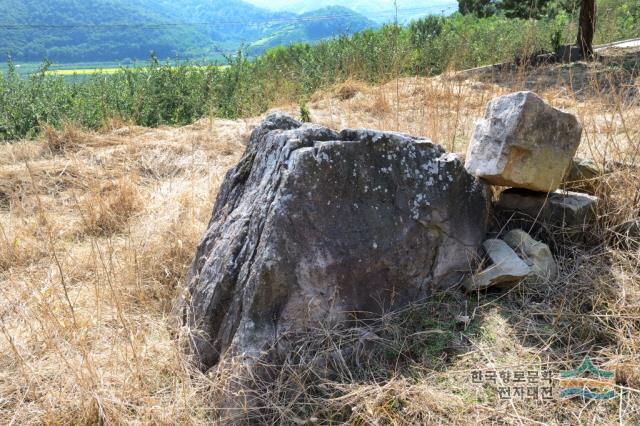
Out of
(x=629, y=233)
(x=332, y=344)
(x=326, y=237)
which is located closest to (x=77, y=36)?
(x=326, y=237)

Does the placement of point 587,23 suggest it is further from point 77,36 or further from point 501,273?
point 77,36

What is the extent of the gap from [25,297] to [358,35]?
35.3 feet

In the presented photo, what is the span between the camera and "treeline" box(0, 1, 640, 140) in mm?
7379

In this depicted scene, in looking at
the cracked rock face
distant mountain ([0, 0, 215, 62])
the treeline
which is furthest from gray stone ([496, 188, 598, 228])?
distant mountain ([0, 0, 215, 62])

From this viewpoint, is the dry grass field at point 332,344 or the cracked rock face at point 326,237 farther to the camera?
the cracked rock face at point 326,237

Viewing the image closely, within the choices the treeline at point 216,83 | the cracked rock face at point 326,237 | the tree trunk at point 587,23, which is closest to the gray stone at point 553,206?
the cracked rock face at point 326,237

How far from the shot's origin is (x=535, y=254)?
2898 mm

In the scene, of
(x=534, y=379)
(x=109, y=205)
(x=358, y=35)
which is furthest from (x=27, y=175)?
(x=358, y=35)

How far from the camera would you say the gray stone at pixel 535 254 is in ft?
9.39

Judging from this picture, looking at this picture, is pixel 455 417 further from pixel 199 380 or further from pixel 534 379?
pixel 199 380

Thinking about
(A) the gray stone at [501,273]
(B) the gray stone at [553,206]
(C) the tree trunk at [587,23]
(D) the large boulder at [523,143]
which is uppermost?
(C) the tree trunk at [587,23]

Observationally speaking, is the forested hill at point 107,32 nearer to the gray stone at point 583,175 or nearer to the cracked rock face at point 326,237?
the gray stone at point 583,175

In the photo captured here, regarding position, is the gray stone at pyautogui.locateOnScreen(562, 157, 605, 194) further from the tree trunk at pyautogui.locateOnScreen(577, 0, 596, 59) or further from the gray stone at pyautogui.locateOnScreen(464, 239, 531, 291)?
the tree trunk at pyautogui.locateOnScreen(577, 0, 596, 59)

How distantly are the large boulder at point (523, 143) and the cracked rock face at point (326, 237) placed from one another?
161 mm
